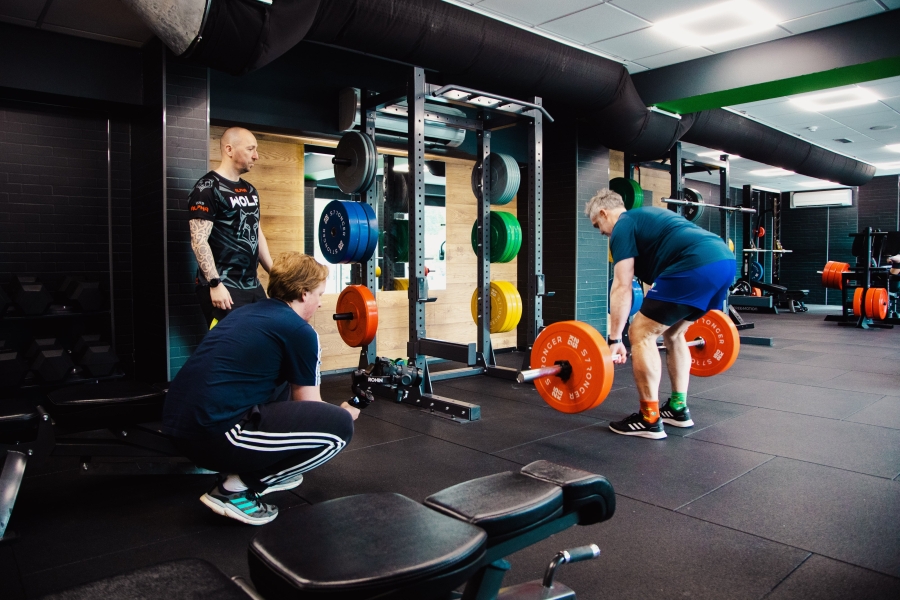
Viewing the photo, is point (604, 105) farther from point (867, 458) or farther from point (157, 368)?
point (157, 368)

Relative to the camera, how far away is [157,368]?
12.1 feet

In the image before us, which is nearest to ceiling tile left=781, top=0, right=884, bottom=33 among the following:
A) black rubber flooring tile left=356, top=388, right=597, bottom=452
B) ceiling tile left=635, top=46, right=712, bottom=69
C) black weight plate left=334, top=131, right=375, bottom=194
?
ceiling tile left=635, top=46, right=712, bottom=69

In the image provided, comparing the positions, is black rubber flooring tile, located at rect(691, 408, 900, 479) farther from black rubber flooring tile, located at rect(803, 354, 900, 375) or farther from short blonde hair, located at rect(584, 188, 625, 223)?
black rubber flooring tile, located at rect(803, 354, 900, 375)

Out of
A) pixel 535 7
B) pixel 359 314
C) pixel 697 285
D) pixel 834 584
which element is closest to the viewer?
pixel 834 584

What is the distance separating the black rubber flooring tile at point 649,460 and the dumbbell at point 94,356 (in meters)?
2.43

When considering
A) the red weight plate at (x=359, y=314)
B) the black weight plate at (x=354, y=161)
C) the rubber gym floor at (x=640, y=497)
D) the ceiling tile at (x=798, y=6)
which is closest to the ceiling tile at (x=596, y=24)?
the ceiling tile at (x=798, y=6)

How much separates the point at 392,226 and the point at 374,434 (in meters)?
2.55

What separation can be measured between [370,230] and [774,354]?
13.3 ft

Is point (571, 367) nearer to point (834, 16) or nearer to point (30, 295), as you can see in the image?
point (30, 295)

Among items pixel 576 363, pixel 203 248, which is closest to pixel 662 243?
pixel 576 363

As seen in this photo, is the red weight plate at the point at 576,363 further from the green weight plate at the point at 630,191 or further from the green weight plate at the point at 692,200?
the green weight plate at the point at 692,200

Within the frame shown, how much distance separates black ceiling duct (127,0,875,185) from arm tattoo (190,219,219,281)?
0.78m

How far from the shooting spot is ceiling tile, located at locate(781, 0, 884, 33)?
13.3 ft

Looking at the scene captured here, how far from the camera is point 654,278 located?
302 centimetres
